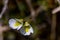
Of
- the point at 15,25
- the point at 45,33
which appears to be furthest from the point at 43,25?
the point at 15,25

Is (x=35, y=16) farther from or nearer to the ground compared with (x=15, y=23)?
farther from the ground

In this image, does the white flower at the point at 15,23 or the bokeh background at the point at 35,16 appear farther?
the bokeh background at the point at 35,16

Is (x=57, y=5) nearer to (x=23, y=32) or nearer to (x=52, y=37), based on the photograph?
(x=52, y=37)

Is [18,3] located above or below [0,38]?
above

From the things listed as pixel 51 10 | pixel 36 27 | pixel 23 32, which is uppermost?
pixel 51 10

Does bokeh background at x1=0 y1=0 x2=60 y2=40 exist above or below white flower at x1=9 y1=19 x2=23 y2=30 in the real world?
above

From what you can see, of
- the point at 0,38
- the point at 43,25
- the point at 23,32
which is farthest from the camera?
the point at 43,25

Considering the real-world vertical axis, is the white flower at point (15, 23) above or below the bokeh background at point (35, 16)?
below

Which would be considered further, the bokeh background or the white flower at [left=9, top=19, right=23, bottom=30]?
the bokeh background

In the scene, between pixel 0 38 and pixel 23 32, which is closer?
pixel 23 32

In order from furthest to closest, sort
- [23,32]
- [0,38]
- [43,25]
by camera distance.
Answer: [43,25] < [0,38] < [23,32]

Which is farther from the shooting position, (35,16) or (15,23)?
(35,16)
